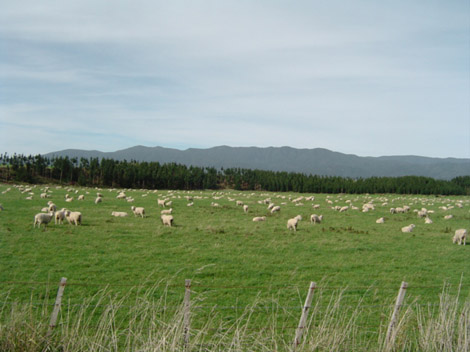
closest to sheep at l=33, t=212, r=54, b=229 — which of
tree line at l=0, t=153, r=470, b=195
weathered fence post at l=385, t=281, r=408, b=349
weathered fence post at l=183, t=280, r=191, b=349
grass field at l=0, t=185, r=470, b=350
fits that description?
grass field at l=0, t=185, r=470, b=350

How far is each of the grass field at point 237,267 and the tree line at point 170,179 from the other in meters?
69.3

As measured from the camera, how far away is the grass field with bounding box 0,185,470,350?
8.48m

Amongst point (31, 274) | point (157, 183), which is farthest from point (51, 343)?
point (157, 183)

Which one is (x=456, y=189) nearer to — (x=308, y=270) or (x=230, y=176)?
(x=230, y=176)

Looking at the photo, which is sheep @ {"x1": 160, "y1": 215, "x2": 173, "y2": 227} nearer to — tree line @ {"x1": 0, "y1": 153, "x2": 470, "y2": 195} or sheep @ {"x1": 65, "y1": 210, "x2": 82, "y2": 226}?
sheep @ {"x1": 65, "y1": 210, "x2": 82, "y2": 226}

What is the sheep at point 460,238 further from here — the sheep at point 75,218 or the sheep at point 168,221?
the sheep at point 75,218

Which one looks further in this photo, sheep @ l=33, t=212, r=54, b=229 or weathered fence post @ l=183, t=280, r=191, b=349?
sheep @ l=33, t=212, r=54, b=229

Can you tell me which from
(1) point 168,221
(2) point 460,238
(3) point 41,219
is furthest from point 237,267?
→ (2) point 460,238

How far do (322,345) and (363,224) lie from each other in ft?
68.2

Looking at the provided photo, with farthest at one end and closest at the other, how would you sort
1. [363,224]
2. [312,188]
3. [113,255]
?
[312,188], [363,224], [113,255]

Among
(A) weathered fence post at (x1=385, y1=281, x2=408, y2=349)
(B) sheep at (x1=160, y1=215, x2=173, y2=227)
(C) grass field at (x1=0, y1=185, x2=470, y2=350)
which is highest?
(A) weathered fence post at (x1=385, y1=281, x2=408, y2=349)

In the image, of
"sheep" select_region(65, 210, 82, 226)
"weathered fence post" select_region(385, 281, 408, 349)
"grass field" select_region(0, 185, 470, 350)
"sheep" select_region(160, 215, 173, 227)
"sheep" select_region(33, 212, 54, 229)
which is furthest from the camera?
"sheep" select_region(160, 215, 173, 227)

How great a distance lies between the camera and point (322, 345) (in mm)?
5648

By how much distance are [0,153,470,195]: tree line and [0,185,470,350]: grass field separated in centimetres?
6925
